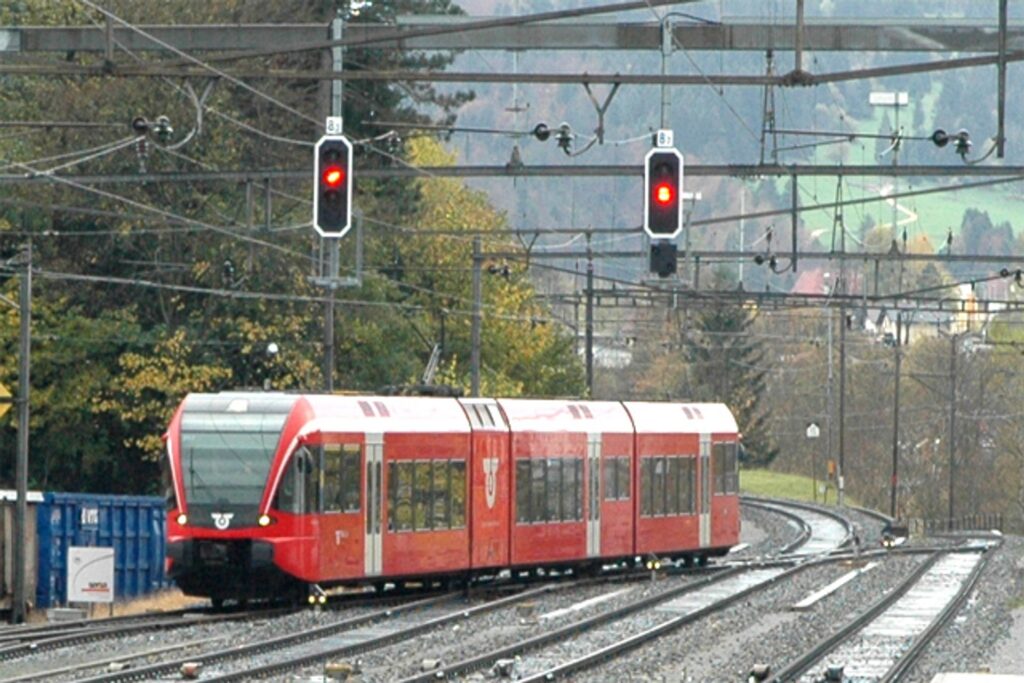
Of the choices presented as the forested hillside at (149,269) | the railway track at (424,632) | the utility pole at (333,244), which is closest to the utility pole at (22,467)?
the utility pole at (333,244)

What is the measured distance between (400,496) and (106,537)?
281 inches

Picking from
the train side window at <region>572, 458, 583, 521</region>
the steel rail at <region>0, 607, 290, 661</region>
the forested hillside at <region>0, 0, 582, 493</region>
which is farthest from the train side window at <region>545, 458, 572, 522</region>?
the forested hillside at <region>0, 0, 582, 493</region>

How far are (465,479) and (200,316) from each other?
19.4 metres

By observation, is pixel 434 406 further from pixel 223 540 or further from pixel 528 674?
pixel 528 674

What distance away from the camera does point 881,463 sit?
112m

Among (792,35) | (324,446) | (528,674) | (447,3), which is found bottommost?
(528,674)

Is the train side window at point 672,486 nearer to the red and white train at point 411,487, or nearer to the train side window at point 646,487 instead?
the red and white train at point 411,487

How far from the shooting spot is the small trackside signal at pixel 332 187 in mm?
22531

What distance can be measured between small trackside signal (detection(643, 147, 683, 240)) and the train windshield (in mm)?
8131

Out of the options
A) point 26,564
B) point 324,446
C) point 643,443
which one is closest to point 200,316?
point 643,443

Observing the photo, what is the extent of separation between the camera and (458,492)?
1344 inches

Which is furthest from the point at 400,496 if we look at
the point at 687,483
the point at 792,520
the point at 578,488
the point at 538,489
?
the point at 792,520

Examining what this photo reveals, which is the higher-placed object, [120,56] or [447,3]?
[447,3]

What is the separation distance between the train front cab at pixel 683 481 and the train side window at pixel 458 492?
24.1 feet
